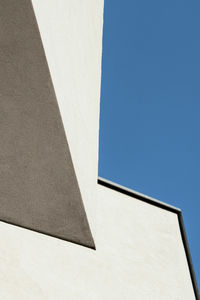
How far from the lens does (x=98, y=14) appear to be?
23.4ft

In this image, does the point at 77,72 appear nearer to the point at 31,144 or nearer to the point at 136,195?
the point at 31,144

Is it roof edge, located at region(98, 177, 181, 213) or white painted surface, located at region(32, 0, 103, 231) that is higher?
white painted surface, located at region(32, 0, 103, 231)

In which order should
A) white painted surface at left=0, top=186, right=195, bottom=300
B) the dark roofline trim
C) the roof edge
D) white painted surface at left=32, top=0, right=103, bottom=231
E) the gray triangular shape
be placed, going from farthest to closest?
the roof edge → the dark roofline trim → white painted surface at left=0, top=186, right=195, bottom=300 → white painted surface at left=32, top=0, right=103, bottom=231 → the gray triangular shape

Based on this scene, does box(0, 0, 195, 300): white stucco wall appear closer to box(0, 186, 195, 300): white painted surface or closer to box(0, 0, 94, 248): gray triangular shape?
box(0, 186, 195, 300): white painted surface

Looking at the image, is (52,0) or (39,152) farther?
(39,152)

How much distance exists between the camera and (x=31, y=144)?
4535 mm

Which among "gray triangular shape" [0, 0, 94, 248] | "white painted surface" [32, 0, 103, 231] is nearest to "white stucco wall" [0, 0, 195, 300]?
"white painted surface" [32, 0, 103, 231]

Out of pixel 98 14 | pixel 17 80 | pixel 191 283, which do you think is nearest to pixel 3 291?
pixel 17 80

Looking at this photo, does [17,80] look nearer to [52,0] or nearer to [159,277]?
[52,0]

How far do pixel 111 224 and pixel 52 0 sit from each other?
10.7ft

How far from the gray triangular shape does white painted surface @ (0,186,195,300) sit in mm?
239

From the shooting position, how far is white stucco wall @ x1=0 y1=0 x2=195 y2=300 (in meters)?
4.27

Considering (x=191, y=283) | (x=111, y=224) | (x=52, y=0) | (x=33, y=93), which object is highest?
(x=52, y=0)

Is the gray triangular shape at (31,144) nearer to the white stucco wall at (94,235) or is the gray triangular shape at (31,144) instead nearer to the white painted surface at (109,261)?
the white stucco wall at (94,235)
